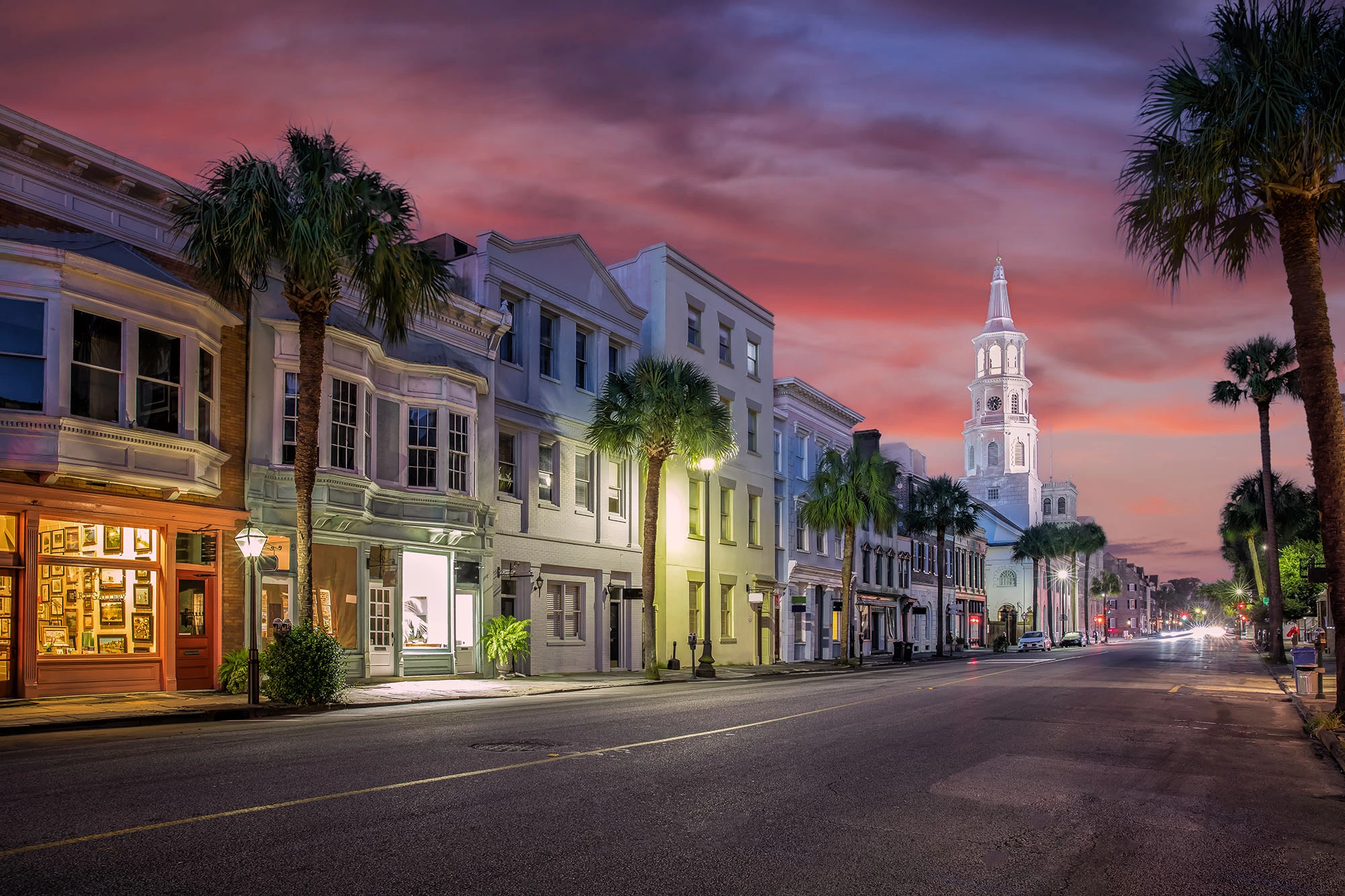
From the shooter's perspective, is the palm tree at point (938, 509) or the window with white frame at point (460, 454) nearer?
the window with white frame at point (460, 454)

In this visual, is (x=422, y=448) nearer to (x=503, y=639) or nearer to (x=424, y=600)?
(x=424, y=600)

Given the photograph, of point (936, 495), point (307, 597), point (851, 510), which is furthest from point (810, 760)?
point (936, 495)

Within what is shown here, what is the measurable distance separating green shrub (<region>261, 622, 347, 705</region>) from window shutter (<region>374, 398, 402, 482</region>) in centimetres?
770

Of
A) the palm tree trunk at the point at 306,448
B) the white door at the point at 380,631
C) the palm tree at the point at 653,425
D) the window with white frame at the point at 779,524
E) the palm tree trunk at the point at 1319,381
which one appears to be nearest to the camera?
the palm tree trunk at the point at 1319,381

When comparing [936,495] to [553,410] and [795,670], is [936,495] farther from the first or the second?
[553,410]

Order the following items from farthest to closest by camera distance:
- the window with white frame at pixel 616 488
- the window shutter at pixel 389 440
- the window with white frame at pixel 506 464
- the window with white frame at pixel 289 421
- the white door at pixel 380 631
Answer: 1. the window with white frame at pixel 616 488
2. the window with white frame at pixel 506 464
3. the window shutter at pixel 389 440
4. the white door at pixel 380 631
5. the window with white frame at pixel 289 421

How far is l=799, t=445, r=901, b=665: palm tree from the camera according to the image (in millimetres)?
46562

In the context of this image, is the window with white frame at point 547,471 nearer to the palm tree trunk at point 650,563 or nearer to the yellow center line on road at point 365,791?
the palm tree trunk at point 650,563

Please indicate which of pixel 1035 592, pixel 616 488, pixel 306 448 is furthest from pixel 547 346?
pixel 1035 592

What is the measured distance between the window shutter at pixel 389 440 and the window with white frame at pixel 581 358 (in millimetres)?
8849

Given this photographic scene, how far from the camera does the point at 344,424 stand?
990 inches

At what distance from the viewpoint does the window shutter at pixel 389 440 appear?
27016 millimetres

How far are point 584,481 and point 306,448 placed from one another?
51.7 ft

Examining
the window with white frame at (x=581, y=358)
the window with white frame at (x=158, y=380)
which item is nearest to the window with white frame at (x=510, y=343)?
the window with white frame at (x=581, y=358)
